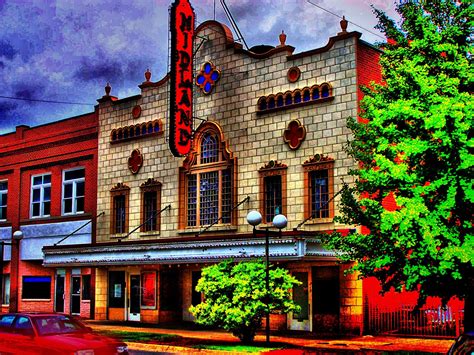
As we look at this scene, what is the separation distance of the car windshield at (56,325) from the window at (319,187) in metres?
13.0

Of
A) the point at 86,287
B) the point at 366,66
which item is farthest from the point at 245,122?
the point at 86,287

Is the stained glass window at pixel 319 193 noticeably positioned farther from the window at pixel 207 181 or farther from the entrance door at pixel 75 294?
the entrance door at pixel 75 294

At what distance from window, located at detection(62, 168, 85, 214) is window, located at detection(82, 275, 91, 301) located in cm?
375

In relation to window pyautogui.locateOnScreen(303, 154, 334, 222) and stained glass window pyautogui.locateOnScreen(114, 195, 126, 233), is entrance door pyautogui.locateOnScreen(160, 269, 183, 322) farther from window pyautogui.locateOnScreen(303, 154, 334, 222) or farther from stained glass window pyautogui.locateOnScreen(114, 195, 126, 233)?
window pyautogui.locateOnScreen(303, 154, 334, 222)

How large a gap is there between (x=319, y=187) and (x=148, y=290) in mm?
11112

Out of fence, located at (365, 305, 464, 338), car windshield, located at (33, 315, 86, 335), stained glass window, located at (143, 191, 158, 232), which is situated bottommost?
fence, located at (365, 305, 464, 338)

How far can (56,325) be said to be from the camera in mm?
16922

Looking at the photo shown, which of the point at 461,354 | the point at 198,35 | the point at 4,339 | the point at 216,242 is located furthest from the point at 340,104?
the point at 461,354

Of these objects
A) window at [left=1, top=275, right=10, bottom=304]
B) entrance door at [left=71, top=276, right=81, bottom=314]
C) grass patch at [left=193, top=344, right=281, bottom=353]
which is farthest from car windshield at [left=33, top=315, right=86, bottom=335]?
window at [left=1, top=275, right=10, bottom=304]

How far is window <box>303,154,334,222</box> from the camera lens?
28000 millimetres

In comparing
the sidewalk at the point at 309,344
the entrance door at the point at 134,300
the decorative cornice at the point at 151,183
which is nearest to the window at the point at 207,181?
the decorative cornice at the point at 151,183

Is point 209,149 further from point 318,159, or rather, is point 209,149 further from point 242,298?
point 242,298

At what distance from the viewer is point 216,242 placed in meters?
28.3

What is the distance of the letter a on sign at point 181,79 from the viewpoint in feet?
104
